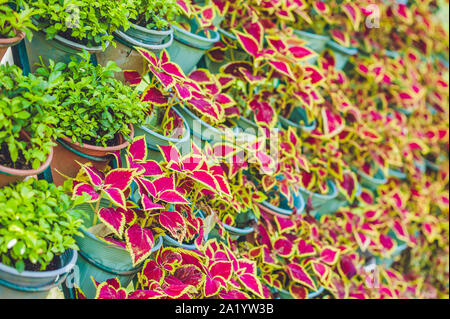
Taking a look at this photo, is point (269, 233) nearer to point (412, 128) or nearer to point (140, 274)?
point (140, 274)

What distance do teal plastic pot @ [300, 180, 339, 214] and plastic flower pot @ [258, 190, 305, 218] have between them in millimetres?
80

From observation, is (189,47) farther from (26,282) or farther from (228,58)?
(26,282)

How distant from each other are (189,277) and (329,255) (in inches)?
30.8

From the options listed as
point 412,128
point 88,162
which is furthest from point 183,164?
point 412,128

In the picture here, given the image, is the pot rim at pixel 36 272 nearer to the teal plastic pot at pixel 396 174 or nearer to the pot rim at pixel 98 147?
the pot rim at pixel 98 147

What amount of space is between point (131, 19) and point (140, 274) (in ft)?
2.40

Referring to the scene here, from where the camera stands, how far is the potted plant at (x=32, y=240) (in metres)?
0.90

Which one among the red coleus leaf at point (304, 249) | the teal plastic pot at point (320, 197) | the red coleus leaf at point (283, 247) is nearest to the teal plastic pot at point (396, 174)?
the teal plastic pot at point (320, 197)

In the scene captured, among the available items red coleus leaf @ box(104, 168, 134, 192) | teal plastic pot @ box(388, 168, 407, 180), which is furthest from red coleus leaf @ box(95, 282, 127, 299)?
teal plastic pot @ box(388, 168, 407, 180)

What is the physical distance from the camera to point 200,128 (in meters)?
1.52

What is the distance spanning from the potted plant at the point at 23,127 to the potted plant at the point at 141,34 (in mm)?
341

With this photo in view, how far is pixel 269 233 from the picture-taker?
1.70 metres

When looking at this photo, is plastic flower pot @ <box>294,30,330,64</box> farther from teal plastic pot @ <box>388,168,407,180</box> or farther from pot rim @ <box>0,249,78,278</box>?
pot rim @ <box>0,249,78,278</box>

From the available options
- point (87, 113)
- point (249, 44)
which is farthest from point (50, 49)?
point (249, 44)
